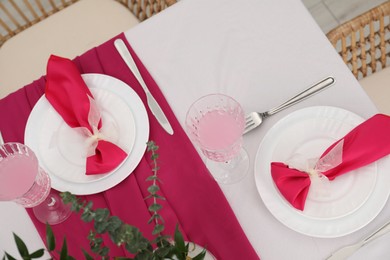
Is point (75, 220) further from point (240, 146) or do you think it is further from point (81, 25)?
point (81, 25)

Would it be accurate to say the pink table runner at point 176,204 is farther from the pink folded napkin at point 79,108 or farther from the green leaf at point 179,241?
the green leaf at point 179,241

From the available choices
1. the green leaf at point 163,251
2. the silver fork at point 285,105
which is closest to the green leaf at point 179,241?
the green leaf at point 163,251

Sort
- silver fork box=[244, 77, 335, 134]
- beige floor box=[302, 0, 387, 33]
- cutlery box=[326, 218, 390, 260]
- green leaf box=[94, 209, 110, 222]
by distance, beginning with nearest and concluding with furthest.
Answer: green leaf box=[94, 209, 110, 222] → cutlery box=[326, 218, 390, 260] → silver fork box=[244, 77, 335, 134] → beige floor box=[302, 0, 387, 33]

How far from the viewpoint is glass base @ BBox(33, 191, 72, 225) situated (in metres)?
0.88

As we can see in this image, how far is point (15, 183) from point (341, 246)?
1.96 ft

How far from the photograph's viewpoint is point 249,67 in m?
0.95

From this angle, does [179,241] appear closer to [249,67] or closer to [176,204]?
[176,204]

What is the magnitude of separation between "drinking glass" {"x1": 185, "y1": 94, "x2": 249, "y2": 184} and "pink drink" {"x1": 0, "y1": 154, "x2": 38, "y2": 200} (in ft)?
0.99

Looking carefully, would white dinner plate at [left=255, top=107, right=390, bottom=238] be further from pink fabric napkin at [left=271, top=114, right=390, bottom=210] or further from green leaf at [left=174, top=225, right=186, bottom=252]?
green leaf at [left=174, top=225, right=186, bottom=252]

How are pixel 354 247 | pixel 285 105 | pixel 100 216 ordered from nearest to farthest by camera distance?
pixel 100 216 < pixel 354 247 < pixel 285 105

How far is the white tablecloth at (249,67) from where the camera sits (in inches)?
33.3

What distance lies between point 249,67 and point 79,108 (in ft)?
1.16

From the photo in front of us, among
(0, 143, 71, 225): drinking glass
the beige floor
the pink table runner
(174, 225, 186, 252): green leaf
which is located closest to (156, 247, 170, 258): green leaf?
(174, 225, 186, 252): green leaf

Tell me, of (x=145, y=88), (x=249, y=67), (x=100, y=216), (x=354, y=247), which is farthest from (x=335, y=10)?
(x=100, y=216)
